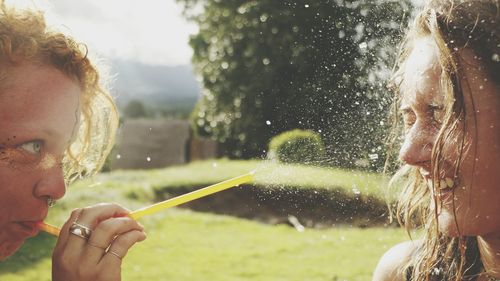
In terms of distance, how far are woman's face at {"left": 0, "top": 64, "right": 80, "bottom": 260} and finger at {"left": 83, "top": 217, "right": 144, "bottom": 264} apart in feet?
0.47

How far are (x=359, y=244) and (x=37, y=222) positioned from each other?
2664mm

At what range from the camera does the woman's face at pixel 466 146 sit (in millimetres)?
1091

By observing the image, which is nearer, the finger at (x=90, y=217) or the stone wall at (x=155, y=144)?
the finger at (x=90, y=217)

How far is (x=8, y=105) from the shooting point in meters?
1.11

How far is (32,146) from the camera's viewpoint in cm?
115

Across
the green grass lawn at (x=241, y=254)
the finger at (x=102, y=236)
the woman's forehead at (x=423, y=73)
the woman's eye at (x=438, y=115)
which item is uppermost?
the woman's forehead at (x=423, y=73)

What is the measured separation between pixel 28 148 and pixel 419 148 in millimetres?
796

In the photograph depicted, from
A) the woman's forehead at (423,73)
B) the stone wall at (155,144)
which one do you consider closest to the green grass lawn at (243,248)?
the woman's forehead at (423,73)

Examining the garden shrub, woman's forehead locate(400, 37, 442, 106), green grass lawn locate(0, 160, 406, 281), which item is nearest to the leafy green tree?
the garden shrub

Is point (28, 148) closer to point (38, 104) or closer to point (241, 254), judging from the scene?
point (38, 104)

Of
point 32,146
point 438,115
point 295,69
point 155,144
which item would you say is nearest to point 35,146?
point 32,146

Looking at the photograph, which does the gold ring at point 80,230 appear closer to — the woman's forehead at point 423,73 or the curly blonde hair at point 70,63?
the curly blonde hair at point 70,63

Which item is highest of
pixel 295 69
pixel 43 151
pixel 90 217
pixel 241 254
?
pixel 295 69

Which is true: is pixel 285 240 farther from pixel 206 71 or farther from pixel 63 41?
pixel 206 71
